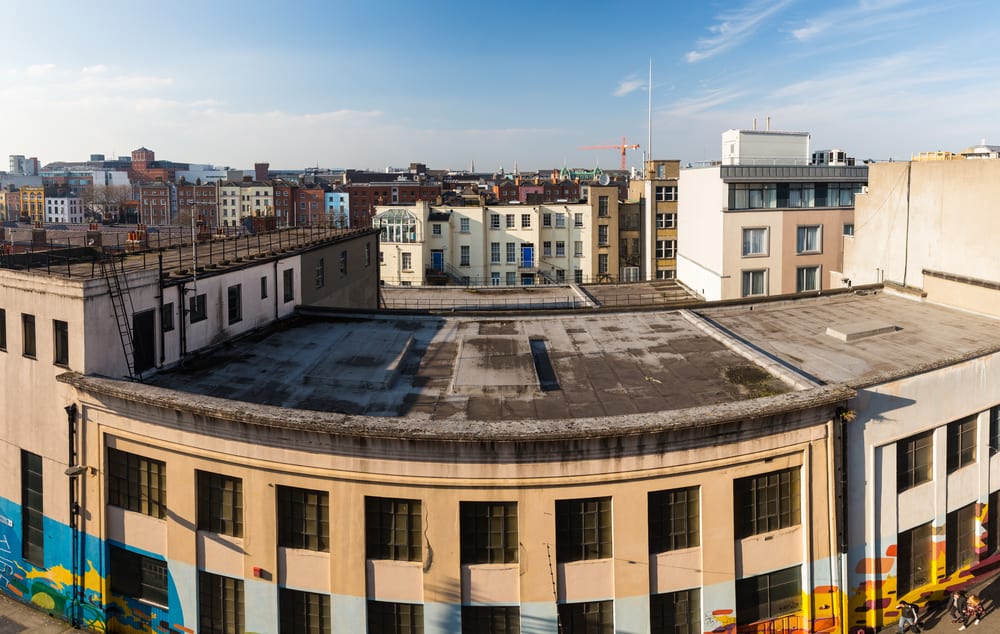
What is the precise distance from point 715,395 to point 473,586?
9.23 meters

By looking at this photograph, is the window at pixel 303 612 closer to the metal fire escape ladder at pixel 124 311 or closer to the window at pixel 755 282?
the metal fire escape ladder at pixel 124 311

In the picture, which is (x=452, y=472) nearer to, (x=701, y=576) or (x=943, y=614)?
(x=701, y=576)

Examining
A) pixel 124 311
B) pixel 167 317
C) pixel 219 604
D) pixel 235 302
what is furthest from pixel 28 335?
pixel 219 604

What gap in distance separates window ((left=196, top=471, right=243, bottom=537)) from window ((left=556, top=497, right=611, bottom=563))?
357 inches

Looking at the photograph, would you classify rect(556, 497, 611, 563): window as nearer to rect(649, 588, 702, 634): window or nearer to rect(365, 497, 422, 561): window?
rect(649, 588, 702, 634): window

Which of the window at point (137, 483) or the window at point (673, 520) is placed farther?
the window at point (137, 483)

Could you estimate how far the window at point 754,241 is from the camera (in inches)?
2104

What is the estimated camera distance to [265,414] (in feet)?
66.4

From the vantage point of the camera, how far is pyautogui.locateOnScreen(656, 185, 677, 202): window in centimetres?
8538

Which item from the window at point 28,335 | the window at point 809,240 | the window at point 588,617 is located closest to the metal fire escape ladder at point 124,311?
the window at point 28,335

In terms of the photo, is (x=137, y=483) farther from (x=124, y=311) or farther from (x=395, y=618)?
(x=395, y=618)

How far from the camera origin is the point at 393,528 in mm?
20609

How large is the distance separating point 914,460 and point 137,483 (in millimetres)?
24699

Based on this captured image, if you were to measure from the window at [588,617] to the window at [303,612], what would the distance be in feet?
21.5
